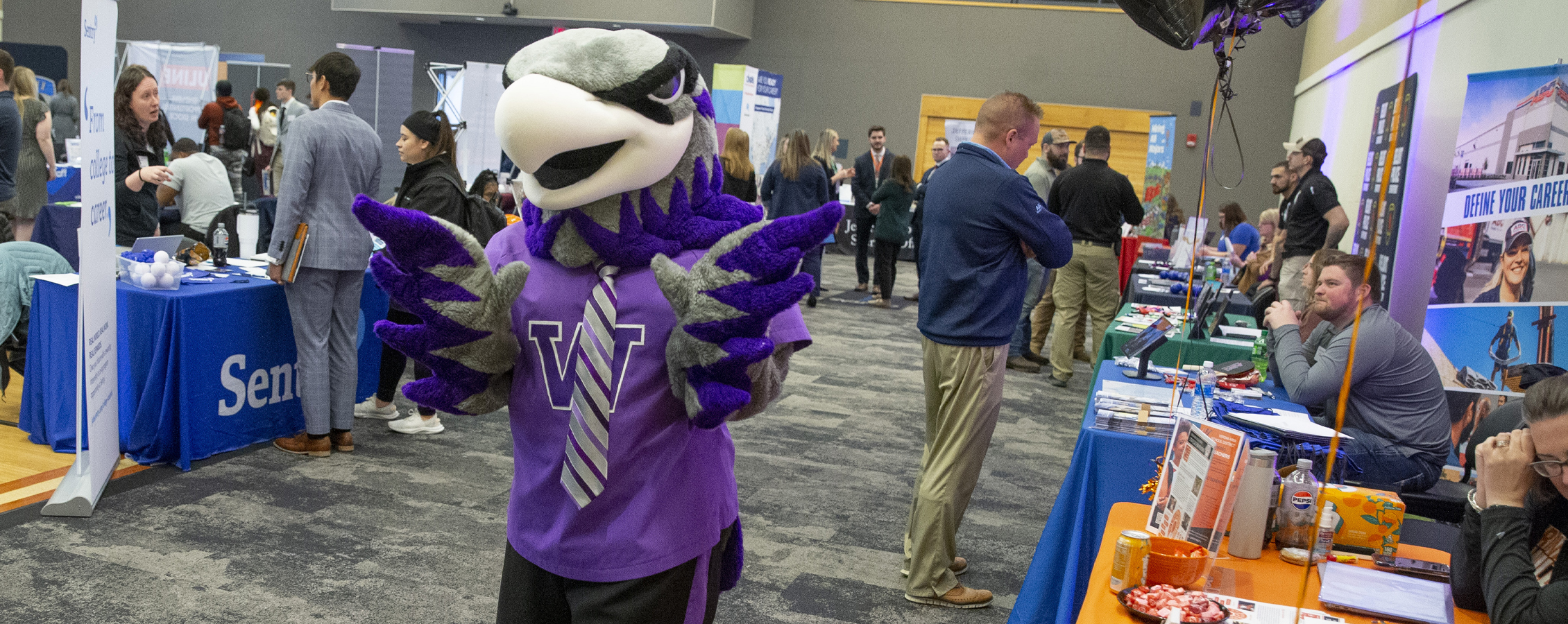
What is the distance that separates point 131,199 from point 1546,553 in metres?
5.54

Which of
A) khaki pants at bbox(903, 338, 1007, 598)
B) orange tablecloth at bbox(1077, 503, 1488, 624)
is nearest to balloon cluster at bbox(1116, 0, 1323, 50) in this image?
khaki pants at bbox(903, 338, 1007, 598)

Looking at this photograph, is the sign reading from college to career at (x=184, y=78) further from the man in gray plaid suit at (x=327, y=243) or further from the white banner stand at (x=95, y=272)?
the white banner stand at (x=95, y=272)

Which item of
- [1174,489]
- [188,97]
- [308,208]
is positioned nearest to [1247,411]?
[1174,489]

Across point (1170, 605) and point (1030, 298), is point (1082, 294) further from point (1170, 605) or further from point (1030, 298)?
point (1170, 605)

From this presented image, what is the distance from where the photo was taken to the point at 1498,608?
1.55 meters

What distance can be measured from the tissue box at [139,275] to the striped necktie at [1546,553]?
3.73 m

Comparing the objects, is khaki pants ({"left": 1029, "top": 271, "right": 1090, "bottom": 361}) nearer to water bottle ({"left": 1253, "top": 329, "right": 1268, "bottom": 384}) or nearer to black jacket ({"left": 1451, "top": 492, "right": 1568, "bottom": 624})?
water bottle ({"left": 1253, "top": 329, "right": 1268, "bottom": 384})

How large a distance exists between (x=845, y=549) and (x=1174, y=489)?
1.46m

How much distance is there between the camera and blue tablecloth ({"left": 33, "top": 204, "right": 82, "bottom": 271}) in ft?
18.1

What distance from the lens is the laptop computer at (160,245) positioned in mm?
3758

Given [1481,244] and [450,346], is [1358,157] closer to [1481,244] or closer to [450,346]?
[1481,244]

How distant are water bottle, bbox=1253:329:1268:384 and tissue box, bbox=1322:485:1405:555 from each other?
1.44 metres

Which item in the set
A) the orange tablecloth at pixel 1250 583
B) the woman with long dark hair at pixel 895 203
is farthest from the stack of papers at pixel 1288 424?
the woman with long dark hair at pixel 895 203

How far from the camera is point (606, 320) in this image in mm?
1321
